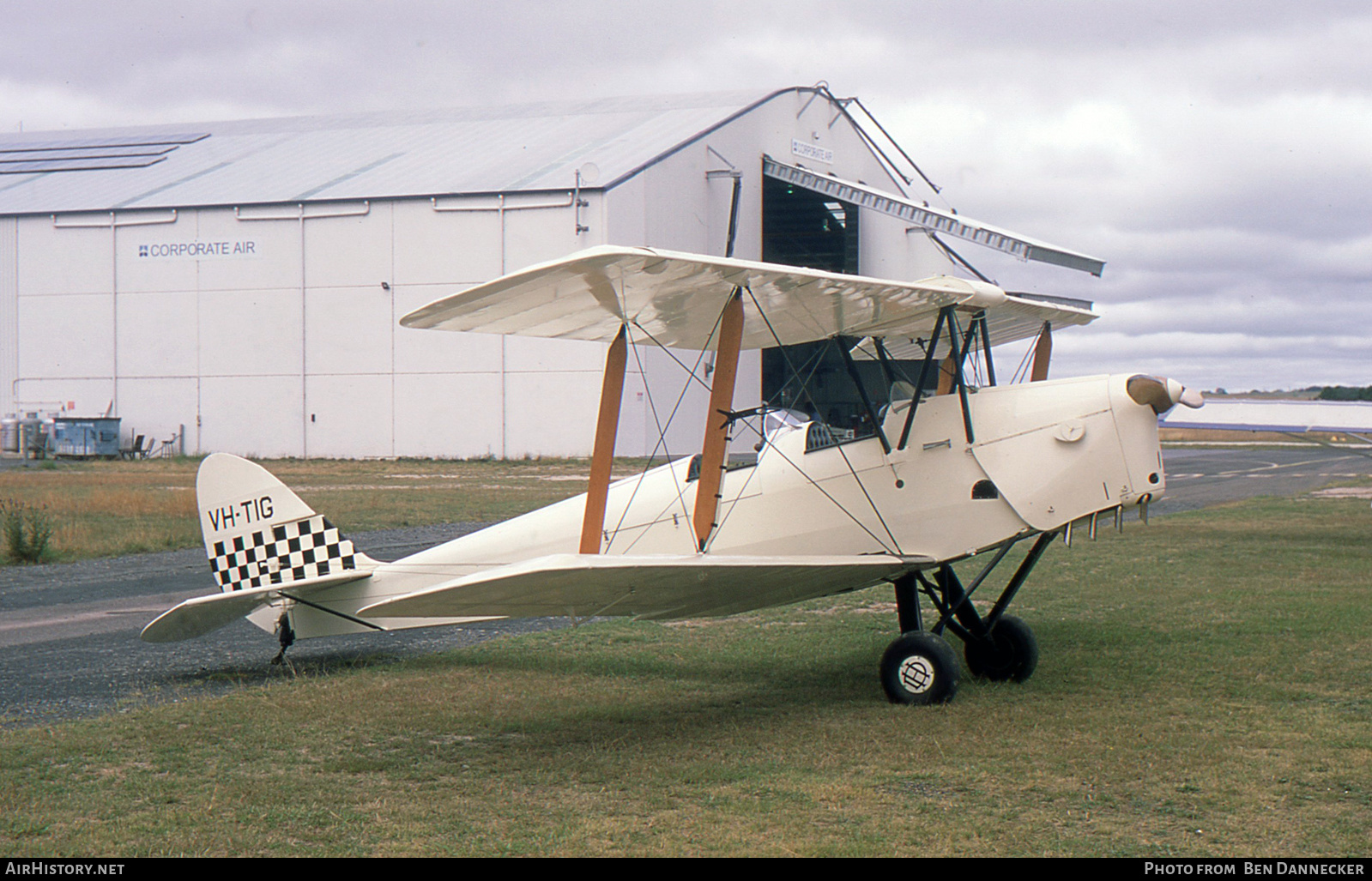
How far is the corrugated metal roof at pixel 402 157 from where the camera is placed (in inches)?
1508

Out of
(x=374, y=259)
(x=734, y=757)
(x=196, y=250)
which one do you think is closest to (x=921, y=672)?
(x=734, y=757)

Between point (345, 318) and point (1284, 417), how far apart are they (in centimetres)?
2982

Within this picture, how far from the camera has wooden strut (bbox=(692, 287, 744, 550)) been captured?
266 inches

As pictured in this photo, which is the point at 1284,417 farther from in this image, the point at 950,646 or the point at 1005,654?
the point at 950,646

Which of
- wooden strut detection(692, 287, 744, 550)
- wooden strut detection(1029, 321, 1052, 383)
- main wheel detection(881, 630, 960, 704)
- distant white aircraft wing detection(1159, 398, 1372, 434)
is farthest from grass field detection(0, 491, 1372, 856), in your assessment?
distant white aircraft wing detection(1159, 398, 1372, 434)

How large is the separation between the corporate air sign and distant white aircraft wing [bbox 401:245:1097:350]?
112 ft

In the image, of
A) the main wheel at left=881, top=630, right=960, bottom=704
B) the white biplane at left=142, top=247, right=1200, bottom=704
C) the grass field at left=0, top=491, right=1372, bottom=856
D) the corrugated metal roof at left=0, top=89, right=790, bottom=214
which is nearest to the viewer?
the grass field at left=0, top=491, right=1372, bottom=856

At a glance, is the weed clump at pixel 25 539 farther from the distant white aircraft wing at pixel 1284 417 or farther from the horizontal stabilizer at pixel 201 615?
the distant white aircraft wing at pixel 1284 417

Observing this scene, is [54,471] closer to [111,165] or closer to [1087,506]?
[111,165]

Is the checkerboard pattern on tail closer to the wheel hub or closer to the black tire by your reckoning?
the wheel hub

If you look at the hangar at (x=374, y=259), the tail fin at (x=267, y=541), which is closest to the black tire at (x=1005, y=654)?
the tail fin at (x=267, y=541)

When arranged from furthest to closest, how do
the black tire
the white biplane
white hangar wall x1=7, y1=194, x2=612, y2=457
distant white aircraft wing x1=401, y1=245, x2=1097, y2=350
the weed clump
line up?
1. white hangar wall x1=7, y1=194, x2=612, y2=457
2. the weed clump
3. the black tire
4. the white biplane
5. distant white aircraft wing x1=401, y1=245, x2=1097, y2=350

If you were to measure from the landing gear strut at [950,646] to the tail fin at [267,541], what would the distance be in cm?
405

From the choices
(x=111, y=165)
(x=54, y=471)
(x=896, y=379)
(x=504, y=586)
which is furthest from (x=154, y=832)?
(x=111, y=165)
